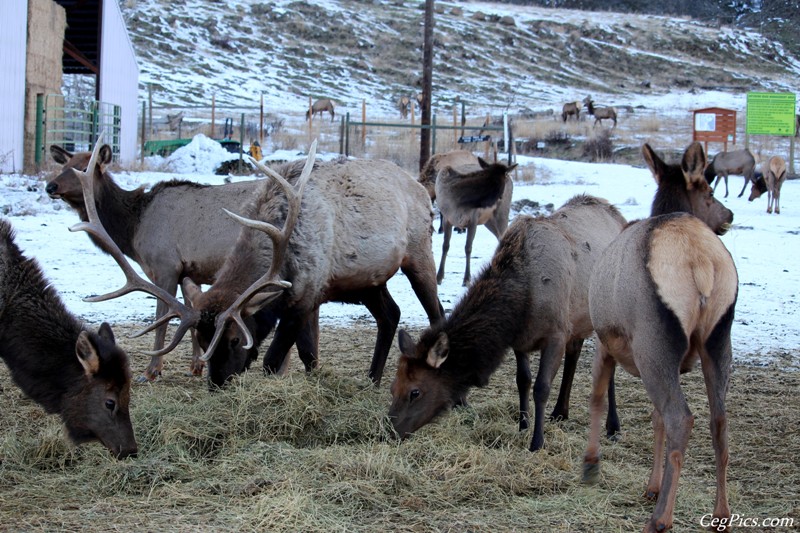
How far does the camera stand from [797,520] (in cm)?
478

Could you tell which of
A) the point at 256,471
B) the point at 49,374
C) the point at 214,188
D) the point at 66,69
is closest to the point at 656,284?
the point at 256,471

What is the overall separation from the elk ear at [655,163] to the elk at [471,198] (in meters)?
4.76

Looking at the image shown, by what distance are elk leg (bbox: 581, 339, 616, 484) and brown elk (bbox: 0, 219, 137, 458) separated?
2.74 metres

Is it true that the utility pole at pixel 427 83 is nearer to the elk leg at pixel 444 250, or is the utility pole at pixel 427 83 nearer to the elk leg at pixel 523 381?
the elk leg at pixel 444 250

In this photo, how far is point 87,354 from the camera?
219 inches

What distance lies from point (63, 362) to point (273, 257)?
1619 mm

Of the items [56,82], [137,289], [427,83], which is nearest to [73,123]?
[56,82]

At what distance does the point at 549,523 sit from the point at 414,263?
11.9ft

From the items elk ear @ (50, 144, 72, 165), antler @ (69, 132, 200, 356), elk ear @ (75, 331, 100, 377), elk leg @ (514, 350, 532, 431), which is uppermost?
elk ear @ (50, 144, 72, 165)

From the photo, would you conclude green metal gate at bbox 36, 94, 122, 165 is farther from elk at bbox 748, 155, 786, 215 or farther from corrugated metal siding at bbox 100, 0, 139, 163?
elk at bbox 748, 155, 786, 215

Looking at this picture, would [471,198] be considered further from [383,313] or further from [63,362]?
[63,362]

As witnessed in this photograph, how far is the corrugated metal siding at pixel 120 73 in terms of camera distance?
80.9 ft

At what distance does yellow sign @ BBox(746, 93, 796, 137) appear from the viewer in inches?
1003

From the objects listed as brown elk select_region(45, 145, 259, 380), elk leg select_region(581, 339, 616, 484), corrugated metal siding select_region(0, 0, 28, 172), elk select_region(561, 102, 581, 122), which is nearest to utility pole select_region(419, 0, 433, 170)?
corrugated metal siding select_region(0, 0, 28, 172)
